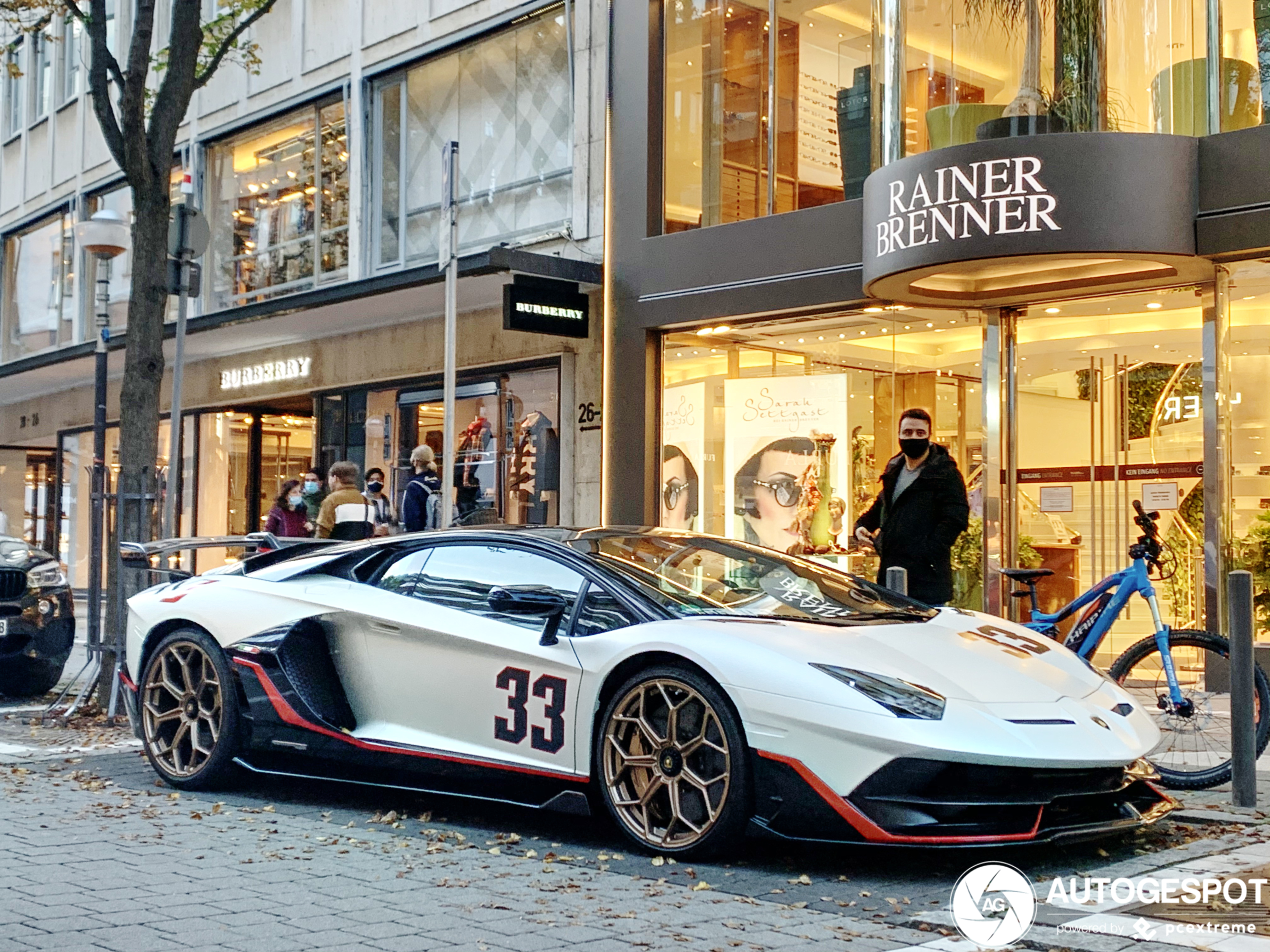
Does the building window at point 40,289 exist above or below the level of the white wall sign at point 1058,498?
above

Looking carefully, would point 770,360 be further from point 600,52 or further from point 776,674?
point 776,674

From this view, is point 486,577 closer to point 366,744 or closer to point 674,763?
point 366,744

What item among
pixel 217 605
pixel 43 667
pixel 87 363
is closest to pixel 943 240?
pixel 217 605

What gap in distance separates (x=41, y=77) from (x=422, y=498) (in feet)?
A: 57.1

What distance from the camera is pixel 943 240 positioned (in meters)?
10.1

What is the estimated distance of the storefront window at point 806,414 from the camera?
477 inches

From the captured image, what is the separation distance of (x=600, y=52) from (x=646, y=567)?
31.1ft

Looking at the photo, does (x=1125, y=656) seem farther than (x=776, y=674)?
Yes

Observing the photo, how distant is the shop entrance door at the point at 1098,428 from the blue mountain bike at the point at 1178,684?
339 cm

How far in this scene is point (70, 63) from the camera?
25.7 meters

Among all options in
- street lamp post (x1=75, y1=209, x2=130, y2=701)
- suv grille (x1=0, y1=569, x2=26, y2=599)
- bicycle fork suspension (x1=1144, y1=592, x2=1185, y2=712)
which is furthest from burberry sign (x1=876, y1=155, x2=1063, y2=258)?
suv grille (x1=0, y1=569, x2=26, y2=599)

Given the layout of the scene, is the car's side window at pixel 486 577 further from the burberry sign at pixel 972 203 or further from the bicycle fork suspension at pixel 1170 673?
the burberry sign at pixel 972 203

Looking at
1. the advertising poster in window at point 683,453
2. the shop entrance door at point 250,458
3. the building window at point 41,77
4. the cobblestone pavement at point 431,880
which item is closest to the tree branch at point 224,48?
the advertising poster in window at point 683,453

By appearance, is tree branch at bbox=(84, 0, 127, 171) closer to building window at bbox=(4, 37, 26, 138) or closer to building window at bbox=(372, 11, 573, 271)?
building window at bbox=(372, 11, 573, 271)
